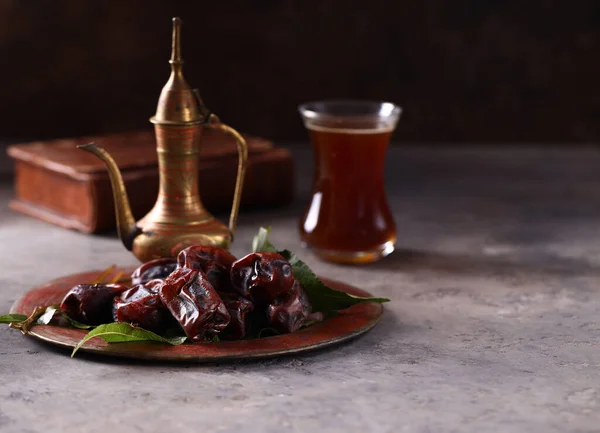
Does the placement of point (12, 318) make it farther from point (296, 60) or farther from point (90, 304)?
point (296, 60)

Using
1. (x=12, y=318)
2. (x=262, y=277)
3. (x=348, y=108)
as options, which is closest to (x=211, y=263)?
(x=262, y=277)

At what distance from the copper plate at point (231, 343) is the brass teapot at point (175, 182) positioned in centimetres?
26

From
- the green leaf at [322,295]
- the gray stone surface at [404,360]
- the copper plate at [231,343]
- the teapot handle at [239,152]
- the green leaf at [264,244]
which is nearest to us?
the gray stone surface at [404,360]

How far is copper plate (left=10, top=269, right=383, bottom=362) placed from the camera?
149cm

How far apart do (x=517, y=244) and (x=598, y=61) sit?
163 cm

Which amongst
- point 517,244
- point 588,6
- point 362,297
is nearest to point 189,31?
point 588,6

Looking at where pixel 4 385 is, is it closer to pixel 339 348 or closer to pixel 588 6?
pixel 339 348

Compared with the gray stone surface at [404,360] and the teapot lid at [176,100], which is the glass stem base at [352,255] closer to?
the gray stone surface at [404,360]

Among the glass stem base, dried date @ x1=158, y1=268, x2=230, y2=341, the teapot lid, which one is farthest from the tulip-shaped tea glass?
dried date @ x1=158, y1=268, x2=230, y2=341

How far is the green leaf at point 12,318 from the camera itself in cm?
159

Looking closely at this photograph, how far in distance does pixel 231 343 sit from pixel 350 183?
715 millimetres

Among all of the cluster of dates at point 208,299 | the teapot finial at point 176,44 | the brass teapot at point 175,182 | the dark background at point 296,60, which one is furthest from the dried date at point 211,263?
the dark background at point 296,60

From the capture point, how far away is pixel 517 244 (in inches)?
94.5

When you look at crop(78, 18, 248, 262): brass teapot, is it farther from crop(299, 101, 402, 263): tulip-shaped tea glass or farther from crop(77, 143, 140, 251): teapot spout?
crop(299, 101, 402, 263): tulip-shaped tea glass
